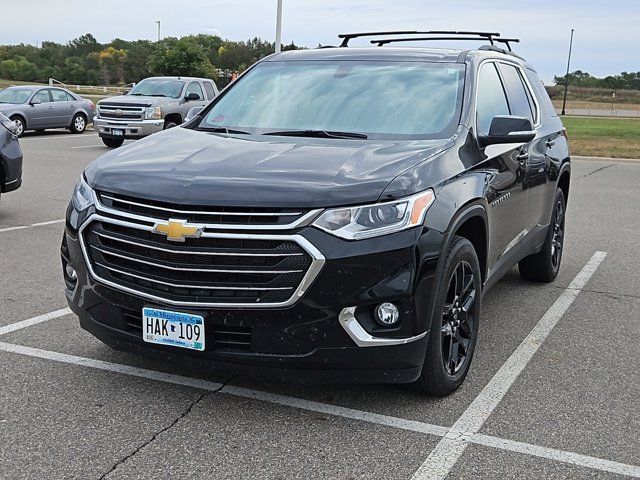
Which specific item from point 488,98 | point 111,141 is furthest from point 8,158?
point 111,141

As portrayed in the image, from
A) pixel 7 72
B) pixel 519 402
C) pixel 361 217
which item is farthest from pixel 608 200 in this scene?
pixel 7 72

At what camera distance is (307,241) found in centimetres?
340

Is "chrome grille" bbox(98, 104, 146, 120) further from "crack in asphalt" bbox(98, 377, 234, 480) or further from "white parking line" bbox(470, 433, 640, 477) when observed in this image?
"white parking line" bbox(470, 433, 640, 477)

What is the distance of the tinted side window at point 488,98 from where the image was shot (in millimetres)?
4797

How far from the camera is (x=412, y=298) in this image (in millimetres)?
3521

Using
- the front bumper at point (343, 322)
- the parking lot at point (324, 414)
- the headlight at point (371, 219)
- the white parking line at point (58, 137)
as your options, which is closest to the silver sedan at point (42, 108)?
the white parking line at point (58, 137)

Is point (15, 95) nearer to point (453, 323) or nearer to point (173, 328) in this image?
point (173, 328)

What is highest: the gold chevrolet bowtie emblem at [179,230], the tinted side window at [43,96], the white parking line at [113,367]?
the gold chevrolet bowtie emblem at [179,230]

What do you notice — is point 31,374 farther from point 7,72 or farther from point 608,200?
point 7,72

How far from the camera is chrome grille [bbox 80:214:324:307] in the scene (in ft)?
11.2

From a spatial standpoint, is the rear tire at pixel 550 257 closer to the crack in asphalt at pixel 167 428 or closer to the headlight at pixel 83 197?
the crack in asphalt at pixel 167 428

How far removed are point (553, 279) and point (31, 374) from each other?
174 inches

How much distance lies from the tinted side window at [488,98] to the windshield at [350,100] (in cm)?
18

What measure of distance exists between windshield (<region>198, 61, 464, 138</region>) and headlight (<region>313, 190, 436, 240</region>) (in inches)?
38.8
